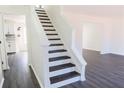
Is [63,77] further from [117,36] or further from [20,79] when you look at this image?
[117,36]

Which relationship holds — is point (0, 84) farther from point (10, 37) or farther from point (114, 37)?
point (114, 37)

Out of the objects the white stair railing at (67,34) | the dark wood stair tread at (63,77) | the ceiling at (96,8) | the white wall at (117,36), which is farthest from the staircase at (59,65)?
the white wall at (117,36)

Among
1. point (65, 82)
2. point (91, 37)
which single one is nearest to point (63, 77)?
point (65, 82)

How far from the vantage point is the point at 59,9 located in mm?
4391

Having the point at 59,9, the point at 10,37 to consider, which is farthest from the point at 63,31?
the point at 10,37

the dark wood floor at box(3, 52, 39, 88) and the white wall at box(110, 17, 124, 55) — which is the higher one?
the white wall at box(110, 17, 124, 55)

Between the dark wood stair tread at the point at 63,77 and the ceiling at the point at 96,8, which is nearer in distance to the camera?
the dark wood stair tread at the point at 63,77

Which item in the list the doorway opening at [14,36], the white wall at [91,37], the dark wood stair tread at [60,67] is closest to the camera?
the dark wood stair tread at [60,67]

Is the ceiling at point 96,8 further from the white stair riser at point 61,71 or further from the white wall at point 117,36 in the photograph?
the white wall at point 117,36

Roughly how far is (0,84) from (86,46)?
739cm

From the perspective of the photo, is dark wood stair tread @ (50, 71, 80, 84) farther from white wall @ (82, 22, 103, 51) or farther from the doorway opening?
white wall @ (82, 22, 103, 51)

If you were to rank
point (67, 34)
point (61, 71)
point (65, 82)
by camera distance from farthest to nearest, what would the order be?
point (67, 34), point (61, 71), point (65, 82)

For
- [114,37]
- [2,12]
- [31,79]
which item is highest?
[2,12]

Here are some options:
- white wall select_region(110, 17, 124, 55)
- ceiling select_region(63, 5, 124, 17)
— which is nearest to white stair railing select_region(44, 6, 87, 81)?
ceiling select_region(63, 5, 124, 17)
